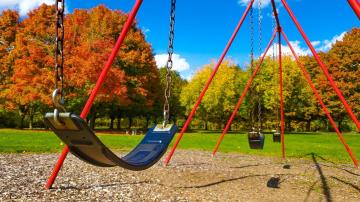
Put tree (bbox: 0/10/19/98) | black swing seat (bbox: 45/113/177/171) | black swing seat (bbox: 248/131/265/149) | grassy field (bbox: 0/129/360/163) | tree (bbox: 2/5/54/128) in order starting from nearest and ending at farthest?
black swing seat (bbox: 45/113/177/171)
black swing seat (bbox: 248/131/265/149)
grassy field (bbox: 0/129/360/163)
tree (bbox: 2/5/54/128)
tree (bbox: 0/10/19/98)

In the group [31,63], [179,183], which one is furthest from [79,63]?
[179,183]

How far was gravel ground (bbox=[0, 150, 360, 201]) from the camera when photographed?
777 cm

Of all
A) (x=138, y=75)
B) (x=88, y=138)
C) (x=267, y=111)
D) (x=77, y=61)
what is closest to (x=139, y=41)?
(x=138, y=75)

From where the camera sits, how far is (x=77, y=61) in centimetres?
3316

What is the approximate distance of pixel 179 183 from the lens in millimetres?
9336

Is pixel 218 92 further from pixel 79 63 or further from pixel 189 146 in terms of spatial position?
pixel 189 146

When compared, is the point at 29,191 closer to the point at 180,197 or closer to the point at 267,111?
the point at 180,197

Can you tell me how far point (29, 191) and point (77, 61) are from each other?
2680 cm

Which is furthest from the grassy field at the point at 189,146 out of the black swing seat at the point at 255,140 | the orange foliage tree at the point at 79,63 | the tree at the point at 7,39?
the tree at the point at 7,39

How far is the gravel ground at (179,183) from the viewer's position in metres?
7.77

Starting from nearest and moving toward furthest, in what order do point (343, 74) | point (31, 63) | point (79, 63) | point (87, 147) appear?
point (87, 147)
point (79, 63)
point (31, 63)
point (343, 74)

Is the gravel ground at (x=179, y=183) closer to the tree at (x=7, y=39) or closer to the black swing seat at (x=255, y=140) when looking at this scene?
the black swing seat at (x=255, y=140)

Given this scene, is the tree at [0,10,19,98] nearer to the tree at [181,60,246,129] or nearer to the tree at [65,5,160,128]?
the tree at [65,5,160,128]

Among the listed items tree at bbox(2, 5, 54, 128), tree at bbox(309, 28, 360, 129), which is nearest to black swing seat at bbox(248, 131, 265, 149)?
tree at bbox(2, 5, 54, 128)
